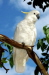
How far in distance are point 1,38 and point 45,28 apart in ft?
1.44

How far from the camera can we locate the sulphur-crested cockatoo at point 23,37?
1914mm

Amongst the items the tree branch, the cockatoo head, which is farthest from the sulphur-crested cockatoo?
the tree branch

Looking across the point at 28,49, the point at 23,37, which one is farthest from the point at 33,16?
the point at 28,49

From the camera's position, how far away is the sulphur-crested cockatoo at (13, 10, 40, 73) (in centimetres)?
191

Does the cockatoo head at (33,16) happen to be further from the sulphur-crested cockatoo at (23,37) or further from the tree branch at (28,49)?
the tree branch at (28,49)

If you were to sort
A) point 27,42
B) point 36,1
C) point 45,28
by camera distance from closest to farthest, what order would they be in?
point 45,28 < point 27,42 < point 36,1

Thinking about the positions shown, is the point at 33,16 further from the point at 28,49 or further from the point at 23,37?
the point at 28,49

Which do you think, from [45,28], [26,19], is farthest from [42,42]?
[26,19]

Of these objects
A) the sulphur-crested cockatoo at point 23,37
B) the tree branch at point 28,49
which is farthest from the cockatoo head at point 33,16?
the tree branch at point 28,49

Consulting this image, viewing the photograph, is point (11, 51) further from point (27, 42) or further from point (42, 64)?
point (42, 64)

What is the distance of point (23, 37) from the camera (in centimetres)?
191

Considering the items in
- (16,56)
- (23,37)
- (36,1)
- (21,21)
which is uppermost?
(36,1)

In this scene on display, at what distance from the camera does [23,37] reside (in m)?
1.91

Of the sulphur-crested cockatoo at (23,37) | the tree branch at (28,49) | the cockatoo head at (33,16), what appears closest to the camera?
the tree branch at (28,49)
